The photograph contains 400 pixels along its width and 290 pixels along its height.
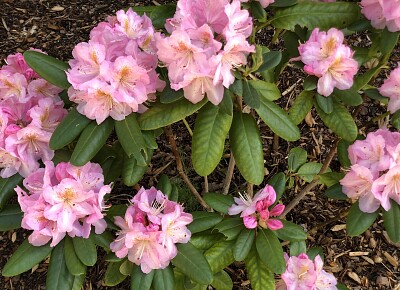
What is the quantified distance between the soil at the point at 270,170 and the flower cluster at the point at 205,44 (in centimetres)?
104

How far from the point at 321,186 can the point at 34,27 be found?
6.74ft

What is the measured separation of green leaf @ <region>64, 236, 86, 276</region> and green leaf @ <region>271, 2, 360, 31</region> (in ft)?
2.94

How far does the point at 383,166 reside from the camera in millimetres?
1470

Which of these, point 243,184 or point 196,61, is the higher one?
point 196,61

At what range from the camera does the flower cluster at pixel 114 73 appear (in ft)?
4.65

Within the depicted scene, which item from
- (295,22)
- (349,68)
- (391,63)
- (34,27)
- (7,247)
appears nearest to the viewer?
(349,68)

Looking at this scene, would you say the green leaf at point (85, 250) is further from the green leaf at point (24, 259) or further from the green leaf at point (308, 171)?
the green leaf at point (308, 171)

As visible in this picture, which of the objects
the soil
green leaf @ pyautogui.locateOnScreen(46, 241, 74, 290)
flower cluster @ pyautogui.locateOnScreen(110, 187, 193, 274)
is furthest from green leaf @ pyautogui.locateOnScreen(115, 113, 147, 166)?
the soil

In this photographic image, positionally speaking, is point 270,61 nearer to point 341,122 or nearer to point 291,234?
point 341,122

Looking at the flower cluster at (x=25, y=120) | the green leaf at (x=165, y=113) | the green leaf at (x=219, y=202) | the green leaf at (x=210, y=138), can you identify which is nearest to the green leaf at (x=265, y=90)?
the green leaf at (x=210, y=138)

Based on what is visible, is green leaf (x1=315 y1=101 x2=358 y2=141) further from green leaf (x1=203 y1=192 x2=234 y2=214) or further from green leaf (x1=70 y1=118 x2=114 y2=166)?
green leaf (x1=70 y1=118 x2=114 y2=166)

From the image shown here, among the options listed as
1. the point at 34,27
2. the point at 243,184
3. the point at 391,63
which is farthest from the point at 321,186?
the point at 34,27

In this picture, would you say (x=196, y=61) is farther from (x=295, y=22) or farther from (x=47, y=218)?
(x=47, y=218)

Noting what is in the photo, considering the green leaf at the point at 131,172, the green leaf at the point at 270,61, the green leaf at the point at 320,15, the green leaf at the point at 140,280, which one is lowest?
the green leaf at the point at 140,280
